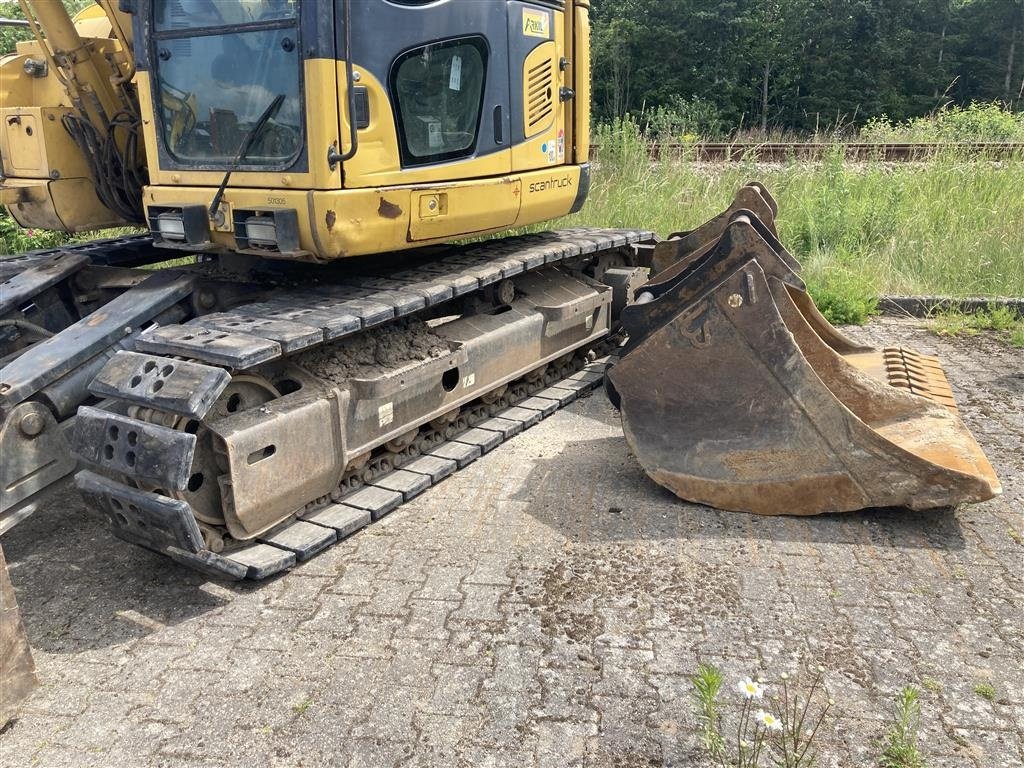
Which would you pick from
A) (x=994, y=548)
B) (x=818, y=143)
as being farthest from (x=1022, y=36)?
(x=994, y=548)

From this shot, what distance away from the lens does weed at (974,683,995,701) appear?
2764 millimetres

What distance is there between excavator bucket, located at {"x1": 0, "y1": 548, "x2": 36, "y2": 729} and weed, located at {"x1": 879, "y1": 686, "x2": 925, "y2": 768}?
2.67 metres

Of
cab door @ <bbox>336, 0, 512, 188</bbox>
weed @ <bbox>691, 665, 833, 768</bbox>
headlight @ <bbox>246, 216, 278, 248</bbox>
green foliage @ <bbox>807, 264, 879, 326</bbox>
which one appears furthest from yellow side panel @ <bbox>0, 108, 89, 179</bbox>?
green foliage @ <bbox>807, 264, 879, 326</bbox>

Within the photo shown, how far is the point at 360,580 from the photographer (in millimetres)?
3557

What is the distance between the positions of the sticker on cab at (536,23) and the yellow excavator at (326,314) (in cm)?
2

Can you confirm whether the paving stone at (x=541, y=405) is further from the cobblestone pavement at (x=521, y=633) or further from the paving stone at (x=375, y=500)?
the paving stone at (x=375, y=500)

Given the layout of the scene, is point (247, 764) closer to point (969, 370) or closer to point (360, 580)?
point (360, 580)

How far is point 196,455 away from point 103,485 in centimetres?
36

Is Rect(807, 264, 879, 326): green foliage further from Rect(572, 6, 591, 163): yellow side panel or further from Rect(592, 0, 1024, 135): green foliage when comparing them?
Rect(592, 0, 1024, 135): green foliage

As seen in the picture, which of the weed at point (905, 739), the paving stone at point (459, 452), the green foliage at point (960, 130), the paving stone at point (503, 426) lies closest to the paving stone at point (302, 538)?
the paving stone at point (459, 452)

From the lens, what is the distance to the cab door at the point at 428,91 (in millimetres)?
3938

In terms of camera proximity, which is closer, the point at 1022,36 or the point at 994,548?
the point at 994,548

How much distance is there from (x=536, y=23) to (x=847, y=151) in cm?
784

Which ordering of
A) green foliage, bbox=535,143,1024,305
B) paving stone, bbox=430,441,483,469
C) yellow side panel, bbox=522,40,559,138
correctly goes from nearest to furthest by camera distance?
paving stone, bbox=430,441,483,469 → yellow side panel, bbox=522,40,559,138 → green foliage, bbox=535,143,1024,305
